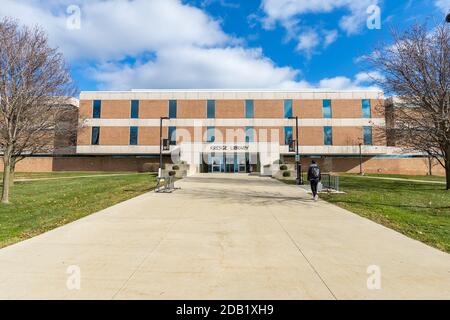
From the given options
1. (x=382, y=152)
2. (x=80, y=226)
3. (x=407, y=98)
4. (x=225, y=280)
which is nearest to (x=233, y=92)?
(x=382, y=152)

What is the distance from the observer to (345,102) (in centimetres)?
3953

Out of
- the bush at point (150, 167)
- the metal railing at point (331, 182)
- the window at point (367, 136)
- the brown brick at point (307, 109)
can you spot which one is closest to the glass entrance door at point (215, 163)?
the bush at point (150, 167)

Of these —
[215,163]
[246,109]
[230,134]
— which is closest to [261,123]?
[246,109]

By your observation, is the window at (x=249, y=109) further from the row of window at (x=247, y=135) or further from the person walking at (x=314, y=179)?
the person walking at (x=314, y=179)

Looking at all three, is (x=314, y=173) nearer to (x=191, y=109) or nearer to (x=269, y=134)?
(x=269, y=134)

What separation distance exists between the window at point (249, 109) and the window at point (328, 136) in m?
10.6

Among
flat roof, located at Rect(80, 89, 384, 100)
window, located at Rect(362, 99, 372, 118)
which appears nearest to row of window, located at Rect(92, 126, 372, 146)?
window, located at Rect(362, 99, 372, 118)

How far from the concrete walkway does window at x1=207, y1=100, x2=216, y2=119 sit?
3216cm

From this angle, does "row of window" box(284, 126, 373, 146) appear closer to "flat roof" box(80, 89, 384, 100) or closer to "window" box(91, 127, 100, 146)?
"flat roof" box(80, 89, 384, 100)

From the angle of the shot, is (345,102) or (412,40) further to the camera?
(345,102)

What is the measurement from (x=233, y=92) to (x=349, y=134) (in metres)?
17.6

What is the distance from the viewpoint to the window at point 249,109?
39406 mm
